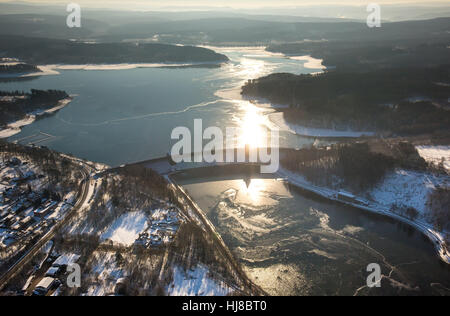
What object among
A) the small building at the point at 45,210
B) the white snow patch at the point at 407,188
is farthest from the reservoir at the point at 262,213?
the small building at the point at 45,210

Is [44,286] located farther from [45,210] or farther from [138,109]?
[138,109]

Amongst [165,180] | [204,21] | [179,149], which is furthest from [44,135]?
[204,21]

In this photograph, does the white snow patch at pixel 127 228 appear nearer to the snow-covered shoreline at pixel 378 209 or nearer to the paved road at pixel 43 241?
the paved road at pixel 43 241

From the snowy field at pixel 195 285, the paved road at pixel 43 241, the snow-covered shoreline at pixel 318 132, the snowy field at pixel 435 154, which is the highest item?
the snow-covered shoreline at pixel 318 132

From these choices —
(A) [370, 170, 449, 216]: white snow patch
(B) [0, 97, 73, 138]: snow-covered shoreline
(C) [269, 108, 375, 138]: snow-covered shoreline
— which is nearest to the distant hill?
(B) [0, 97, 73, 138]: snow-covered shoreline
